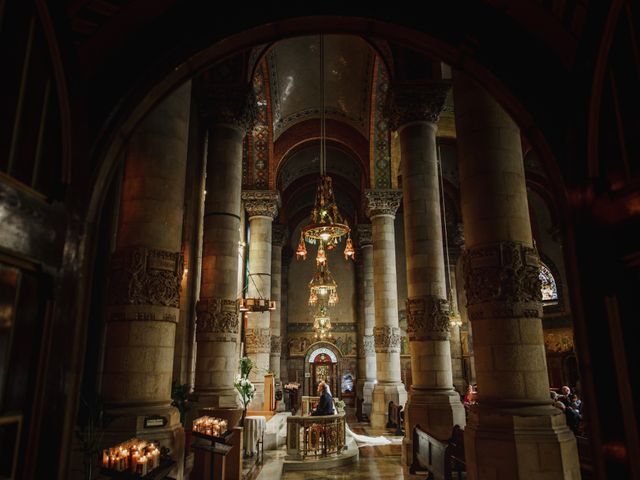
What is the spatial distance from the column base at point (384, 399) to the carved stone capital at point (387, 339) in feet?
3.72

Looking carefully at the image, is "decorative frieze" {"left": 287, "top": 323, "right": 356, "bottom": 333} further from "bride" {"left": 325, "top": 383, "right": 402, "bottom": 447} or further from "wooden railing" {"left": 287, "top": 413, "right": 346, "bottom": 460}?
"wooden railing" {"left": 287, "top": 413, "right": 346, "bottom": 460}

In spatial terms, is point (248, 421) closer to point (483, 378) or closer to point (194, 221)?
point (194, 221)

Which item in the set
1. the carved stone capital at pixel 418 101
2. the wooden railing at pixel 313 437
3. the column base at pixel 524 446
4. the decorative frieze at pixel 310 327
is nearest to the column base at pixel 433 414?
the wooden railing at pixel 313 437

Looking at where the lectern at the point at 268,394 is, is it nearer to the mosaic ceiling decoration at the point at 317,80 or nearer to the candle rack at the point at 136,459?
the mosaic ceiling decoration at the point at 317,80

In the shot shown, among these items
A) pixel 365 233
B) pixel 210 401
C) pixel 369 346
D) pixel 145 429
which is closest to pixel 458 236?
pixel 365 233

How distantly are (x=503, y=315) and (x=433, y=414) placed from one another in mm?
4332

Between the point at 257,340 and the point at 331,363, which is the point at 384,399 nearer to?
the point at 257,340

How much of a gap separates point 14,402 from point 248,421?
8.66 m

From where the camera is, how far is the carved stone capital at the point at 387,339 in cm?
1469

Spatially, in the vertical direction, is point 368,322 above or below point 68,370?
above

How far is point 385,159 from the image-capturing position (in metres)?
16.3

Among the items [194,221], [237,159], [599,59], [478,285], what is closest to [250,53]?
[237,159]

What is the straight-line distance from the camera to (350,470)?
8.66 meters

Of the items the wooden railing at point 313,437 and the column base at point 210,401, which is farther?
the wooden railing at point 313,437
